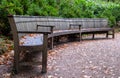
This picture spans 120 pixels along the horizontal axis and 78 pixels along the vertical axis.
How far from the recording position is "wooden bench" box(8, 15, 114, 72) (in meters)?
6.66

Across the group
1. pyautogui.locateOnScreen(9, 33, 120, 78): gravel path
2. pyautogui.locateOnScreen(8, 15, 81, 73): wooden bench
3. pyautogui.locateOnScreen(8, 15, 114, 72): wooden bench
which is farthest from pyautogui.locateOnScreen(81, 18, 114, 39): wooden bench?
pyautogui.locateOnScreen(9, 33, 120, 78): gravel path

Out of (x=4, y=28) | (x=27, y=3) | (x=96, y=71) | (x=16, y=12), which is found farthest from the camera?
(x=27, y=3)

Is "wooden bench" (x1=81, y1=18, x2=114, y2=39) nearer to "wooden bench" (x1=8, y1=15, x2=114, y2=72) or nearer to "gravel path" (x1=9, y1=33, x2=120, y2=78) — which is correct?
"wooden bench" (x1=8, y1=15, x2=114, y2=72)

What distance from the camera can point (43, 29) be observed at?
10695mm

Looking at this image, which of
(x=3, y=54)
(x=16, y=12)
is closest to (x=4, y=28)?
(x=16, y=12)

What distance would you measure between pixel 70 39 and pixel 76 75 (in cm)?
733

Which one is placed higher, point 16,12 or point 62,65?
point 16,12

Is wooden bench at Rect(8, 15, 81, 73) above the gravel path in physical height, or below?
above

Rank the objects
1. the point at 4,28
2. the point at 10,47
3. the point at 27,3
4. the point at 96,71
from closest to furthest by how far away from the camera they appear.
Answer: the point at 96,71 → the point at 10,47 → the point at 4,28 → the point at 27,3

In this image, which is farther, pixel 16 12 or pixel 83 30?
pixel 83 30

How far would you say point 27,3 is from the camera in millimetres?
13062

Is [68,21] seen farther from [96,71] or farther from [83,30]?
[96,71]

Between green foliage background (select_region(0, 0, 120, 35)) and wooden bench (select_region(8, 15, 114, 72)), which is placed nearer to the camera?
wooden bench (select_region(8, 15, 114, 72))

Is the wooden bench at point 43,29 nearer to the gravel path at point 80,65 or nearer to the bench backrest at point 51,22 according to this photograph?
the bench backrest at point 51,22
